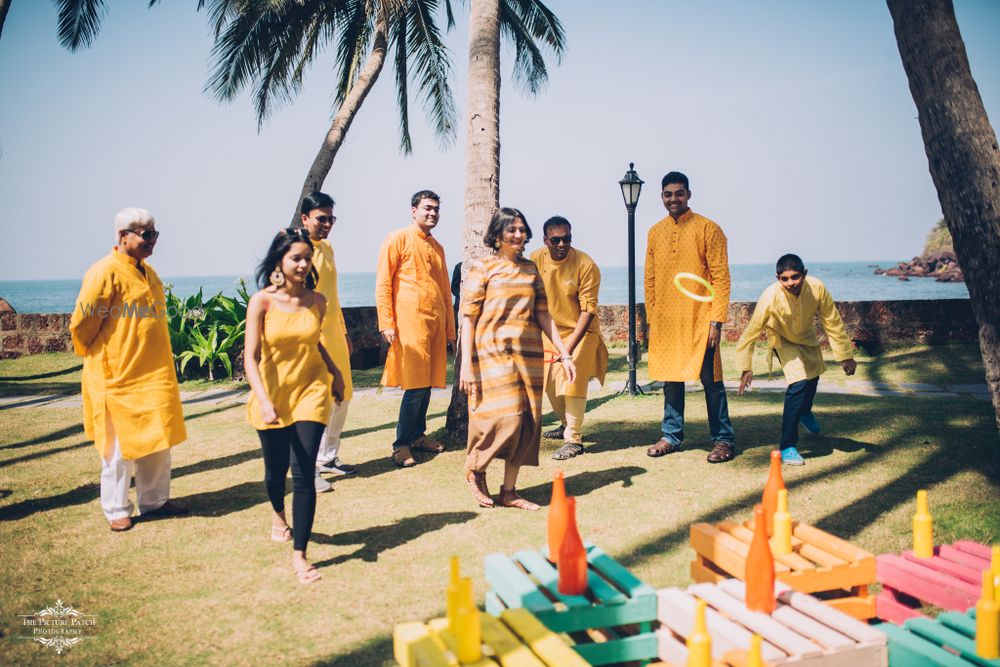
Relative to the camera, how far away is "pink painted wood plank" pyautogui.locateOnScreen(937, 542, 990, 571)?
10.3 feet

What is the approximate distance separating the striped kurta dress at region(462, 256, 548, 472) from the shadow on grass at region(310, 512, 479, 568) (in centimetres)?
41

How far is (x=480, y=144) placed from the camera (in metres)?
7.13

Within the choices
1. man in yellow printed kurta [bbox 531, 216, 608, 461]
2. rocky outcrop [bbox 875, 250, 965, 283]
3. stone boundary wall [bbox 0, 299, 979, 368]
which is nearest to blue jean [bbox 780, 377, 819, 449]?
man in yellow printed kurta [bbox 531, 216, 608, 461]

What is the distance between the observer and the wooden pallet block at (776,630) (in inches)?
94.3

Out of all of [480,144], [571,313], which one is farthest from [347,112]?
[571,313]

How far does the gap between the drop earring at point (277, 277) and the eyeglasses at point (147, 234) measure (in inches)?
50.1

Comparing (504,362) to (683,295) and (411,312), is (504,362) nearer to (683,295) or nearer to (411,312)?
(411,312)

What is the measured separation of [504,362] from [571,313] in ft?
5.82

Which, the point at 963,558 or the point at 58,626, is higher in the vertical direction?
the point at 963,558

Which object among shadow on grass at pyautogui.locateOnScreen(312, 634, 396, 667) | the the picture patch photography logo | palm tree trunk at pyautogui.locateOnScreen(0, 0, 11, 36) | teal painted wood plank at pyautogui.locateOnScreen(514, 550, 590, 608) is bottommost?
the the picture patch photography logo

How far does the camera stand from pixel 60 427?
26.3ft

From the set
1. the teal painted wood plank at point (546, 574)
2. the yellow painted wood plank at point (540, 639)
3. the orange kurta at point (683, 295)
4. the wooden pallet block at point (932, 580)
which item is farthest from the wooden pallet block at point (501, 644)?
the orange kurta at point (683, 295)

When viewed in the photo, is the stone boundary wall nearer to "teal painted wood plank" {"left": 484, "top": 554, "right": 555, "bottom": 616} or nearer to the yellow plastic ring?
the yellow plastic ring

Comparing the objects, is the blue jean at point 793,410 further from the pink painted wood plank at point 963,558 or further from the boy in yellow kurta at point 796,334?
the pink painted wood plank at point 963,558
